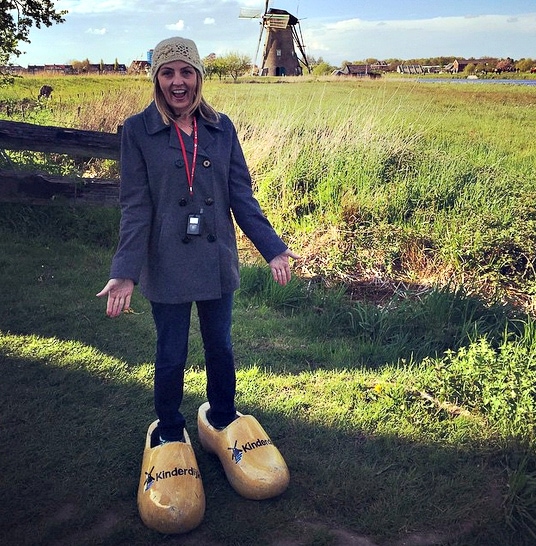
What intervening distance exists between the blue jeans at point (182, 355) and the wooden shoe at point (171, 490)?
0.40 ft

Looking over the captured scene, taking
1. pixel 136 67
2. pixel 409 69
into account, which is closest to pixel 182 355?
pixel 136 67

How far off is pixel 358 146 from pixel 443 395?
4.16 m

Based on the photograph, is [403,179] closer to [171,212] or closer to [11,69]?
[171,212]

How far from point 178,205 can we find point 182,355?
66 centimetres

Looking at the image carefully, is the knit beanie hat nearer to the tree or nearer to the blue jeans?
the blue jeans

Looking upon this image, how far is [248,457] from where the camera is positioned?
2512 mm

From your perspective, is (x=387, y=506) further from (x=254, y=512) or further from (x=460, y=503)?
(x=254, y=512)

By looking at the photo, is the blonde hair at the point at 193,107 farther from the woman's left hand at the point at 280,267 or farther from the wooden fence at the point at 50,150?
the wooden fence at the point at 50,150

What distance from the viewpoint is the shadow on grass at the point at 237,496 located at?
2256 millimetres

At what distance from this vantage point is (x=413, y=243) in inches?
208

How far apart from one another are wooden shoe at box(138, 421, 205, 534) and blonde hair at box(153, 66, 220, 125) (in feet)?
4.64

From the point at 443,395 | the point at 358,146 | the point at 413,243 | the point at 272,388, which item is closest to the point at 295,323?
the point at 272,388

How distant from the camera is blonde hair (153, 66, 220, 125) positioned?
220 centimetres

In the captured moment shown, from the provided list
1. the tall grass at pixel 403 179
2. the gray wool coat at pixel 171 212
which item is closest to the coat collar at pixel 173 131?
the gray wool coat at pixel 171 212
